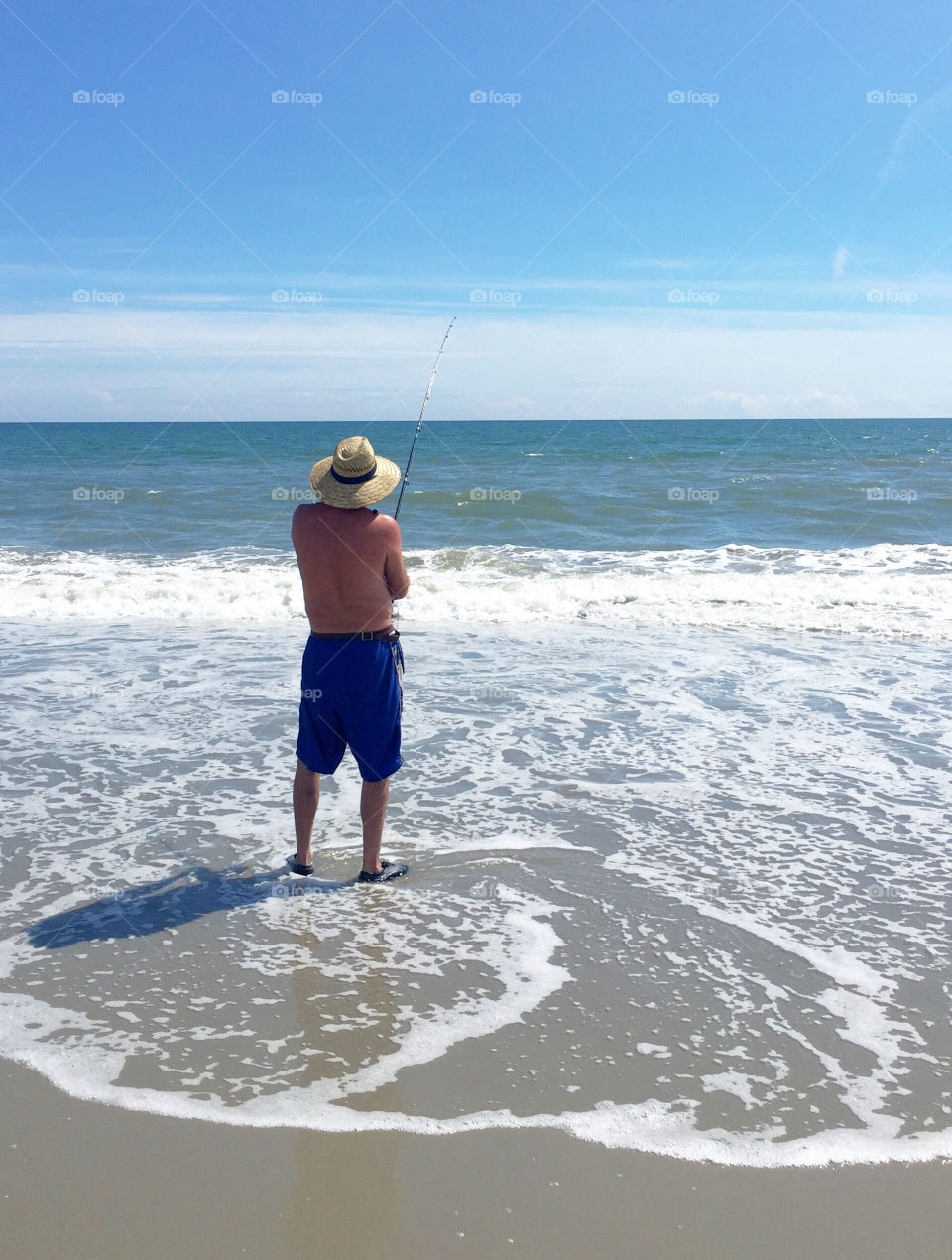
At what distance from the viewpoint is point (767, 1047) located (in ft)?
9.45

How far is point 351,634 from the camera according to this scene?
3.92 meters

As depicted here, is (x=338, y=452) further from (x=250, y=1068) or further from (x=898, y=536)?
(x=898, y=536)

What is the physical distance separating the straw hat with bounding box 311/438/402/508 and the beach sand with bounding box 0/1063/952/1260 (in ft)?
7.20

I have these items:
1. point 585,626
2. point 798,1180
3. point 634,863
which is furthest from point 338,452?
point 585,626

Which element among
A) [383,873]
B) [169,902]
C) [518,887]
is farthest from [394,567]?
[169,902]

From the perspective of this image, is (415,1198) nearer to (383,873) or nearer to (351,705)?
(383,873)

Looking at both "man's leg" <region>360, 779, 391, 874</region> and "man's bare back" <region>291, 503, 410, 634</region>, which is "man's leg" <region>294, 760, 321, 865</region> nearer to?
"man's leg" <region>360, 779, 391, 874</region>

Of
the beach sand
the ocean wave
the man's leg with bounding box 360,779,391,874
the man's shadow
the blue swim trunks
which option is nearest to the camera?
the beach sand

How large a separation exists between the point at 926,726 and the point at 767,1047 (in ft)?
12.8

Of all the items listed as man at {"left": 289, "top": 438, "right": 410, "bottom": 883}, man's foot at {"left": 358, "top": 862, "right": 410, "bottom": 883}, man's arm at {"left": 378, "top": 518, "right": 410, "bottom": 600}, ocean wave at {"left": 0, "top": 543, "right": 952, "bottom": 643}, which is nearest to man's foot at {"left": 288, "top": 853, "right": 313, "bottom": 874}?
A: man at {"left": 289, "top": 438, "right": 410, "bottom": 883}

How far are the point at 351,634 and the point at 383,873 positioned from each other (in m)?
0.99

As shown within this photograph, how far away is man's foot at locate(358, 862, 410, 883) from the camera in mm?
4051

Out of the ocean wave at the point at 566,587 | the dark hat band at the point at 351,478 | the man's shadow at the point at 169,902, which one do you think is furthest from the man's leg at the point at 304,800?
the ocean wave at the point at 566,587

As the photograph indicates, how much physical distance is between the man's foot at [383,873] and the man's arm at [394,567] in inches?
44.0
